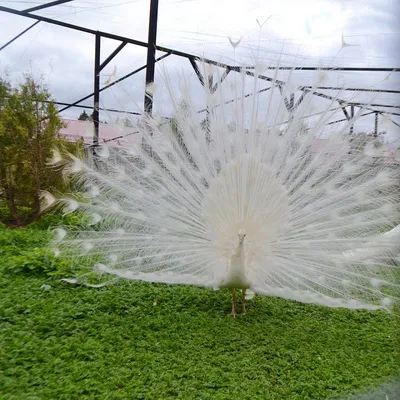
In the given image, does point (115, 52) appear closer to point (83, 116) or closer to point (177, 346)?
point (83, 116)

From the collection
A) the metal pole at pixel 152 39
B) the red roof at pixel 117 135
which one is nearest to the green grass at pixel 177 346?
the red roof at pixel 117 135

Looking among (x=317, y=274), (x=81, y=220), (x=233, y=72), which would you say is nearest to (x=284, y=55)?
(x=233, y=72)

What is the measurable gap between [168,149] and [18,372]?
138 centimetres

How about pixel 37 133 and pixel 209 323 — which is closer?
pixel 209 323

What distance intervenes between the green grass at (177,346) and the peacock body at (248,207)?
27 cm

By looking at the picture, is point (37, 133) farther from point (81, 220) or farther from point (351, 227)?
point (351, 227)

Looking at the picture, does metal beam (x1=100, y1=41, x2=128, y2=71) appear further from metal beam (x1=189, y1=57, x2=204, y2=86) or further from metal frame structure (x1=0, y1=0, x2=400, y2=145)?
metal beam (x1=189, y1=57, x2=204, y2=86)

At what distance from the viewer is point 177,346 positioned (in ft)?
6.88

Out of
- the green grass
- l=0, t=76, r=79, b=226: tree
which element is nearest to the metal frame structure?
l=0, t=76, r=79, b=226: tree

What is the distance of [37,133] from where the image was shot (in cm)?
415

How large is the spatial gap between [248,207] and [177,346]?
81 cm

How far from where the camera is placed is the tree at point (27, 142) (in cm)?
403

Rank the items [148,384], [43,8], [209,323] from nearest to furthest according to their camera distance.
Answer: [148,384]
[209,323]
[43,8]

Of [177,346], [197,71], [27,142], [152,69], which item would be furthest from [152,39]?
[177,346]
